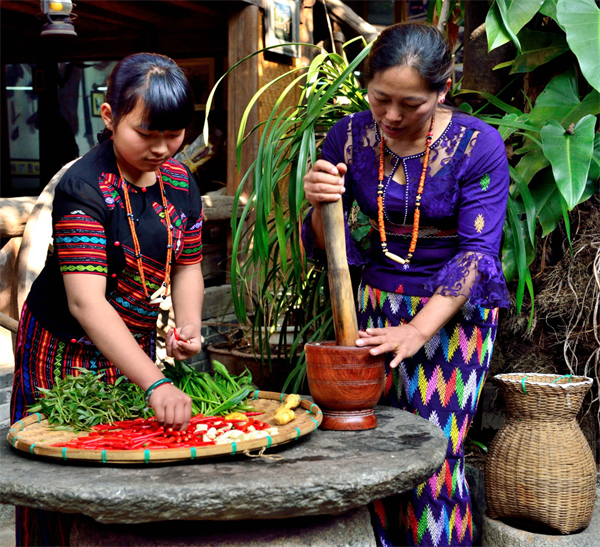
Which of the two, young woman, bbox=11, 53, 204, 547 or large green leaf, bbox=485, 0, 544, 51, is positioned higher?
large green leaf, bbox=485, 0, 544, 51

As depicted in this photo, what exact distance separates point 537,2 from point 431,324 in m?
1.72

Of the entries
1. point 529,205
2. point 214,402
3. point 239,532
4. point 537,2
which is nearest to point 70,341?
point 214,402

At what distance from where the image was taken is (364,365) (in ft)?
5.88

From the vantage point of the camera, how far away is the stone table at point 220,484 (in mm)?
1379

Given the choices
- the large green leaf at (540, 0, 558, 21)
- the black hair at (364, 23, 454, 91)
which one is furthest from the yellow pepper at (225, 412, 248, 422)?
the large green leaf at (540, 0, 558, 21)

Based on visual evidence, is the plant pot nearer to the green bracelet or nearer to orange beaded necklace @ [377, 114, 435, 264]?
orange beaded necklace @ [377, 114, 435, 264]

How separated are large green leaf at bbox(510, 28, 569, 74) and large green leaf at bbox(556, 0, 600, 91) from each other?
33cm

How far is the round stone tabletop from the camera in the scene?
138 centimetres

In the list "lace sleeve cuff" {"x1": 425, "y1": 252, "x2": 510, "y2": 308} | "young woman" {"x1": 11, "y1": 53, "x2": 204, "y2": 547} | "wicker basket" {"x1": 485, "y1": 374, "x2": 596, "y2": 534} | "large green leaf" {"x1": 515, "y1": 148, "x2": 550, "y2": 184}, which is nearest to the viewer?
"young woman" {"x1": 11, "y1": 53, "x2": 204, "y2": 547}

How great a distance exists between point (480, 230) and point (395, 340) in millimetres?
371

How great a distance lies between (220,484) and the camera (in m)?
1.41

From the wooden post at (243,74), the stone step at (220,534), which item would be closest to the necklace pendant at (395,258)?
the stone step at (220,534)

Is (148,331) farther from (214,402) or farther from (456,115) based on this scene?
(456,115)

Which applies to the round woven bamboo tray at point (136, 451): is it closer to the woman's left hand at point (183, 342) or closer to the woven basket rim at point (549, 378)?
the woman's left hand at point (183, 342)
